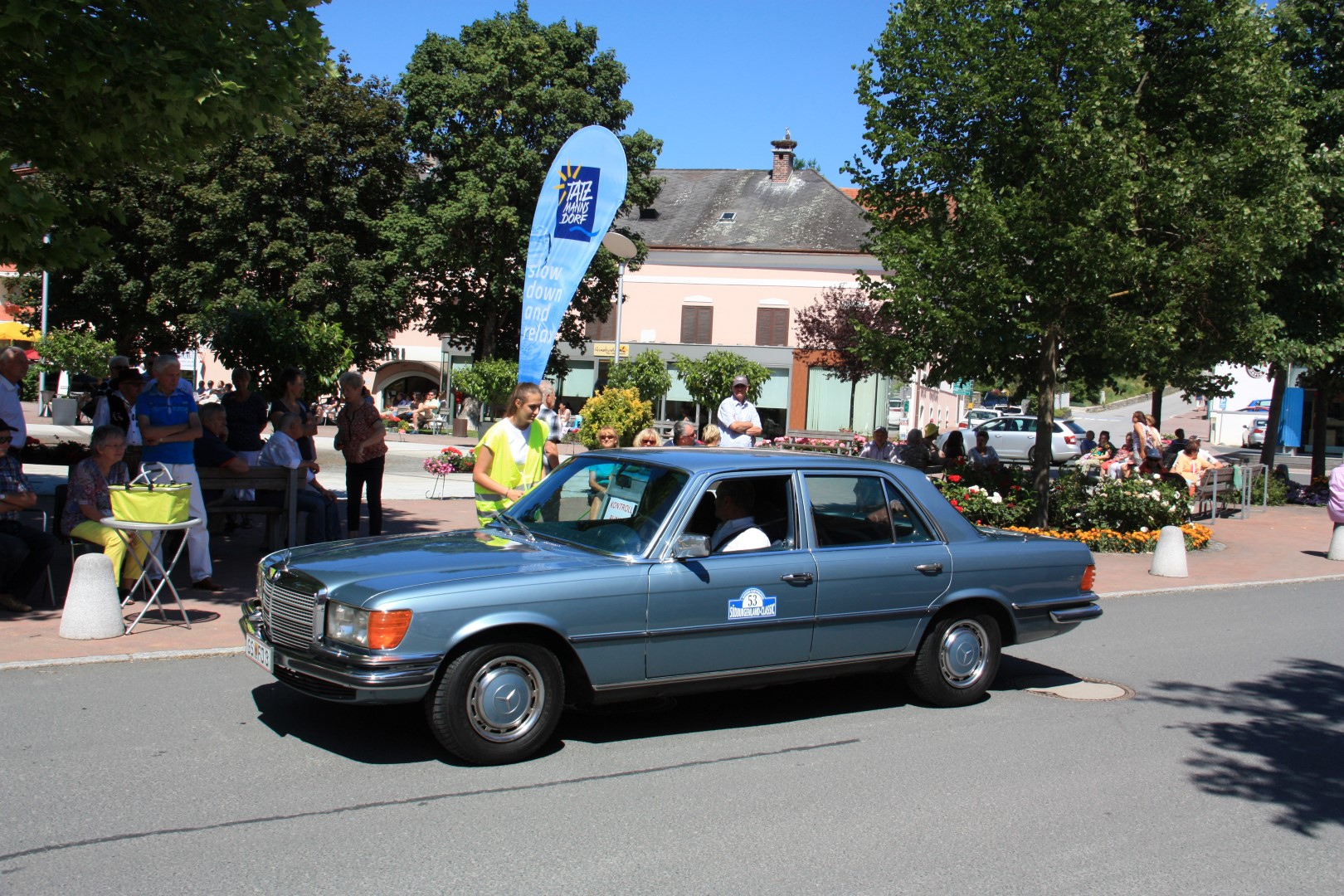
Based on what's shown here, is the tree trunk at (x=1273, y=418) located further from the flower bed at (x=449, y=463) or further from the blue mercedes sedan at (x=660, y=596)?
the blue mercedes sedan at (x=660, y=596)

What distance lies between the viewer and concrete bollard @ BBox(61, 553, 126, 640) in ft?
24.1

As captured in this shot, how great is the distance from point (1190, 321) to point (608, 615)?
1270cm

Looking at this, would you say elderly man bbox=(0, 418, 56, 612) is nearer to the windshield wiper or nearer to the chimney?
the windshield wiper

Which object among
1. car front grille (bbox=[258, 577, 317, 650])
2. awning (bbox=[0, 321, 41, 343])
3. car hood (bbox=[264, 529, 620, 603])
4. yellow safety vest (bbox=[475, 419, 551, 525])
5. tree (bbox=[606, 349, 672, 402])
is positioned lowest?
car front grille (bbox=[258, 577, 317, 650])

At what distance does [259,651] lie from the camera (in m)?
5.59

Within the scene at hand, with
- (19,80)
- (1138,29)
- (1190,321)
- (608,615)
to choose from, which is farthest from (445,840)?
(1138,29)

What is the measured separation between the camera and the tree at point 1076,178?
13961 millimetres

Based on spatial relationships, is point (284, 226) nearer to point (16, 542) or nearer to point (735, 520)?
point (16, 542)

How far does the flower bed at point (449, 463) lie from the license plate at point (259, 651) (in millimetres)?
10571

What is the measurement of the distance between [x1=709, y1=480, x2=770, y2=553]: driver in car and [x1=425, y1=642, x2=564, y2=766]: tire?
121 cm

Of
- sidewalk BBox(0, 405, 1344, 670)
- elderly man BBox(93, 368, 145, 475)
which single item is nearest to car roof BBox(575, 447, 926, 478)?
sidewalk BBox(0, 405, 1344, 670)

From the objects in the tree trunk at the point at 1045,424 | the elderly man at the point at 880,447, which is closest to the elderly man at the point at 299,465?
the elderly man at the point at 880,447

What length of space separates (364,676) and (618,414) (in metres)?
15.6

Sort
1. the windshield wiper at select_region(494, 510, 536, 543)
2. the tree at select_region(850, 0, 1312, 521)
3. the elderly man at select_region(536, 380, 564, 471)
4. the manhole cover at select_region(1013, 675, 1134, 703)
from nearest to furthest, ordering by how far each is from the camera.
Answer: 1. the windshield wiper at select_region(494, 510, 536, 543)
2. the manhole cover at select_region(1013, 675, 1134, 703)
3. the elderly man at select_region(536, 380, 564, 471)
4. the tree at select_region(850, 0, 1312, 521)
